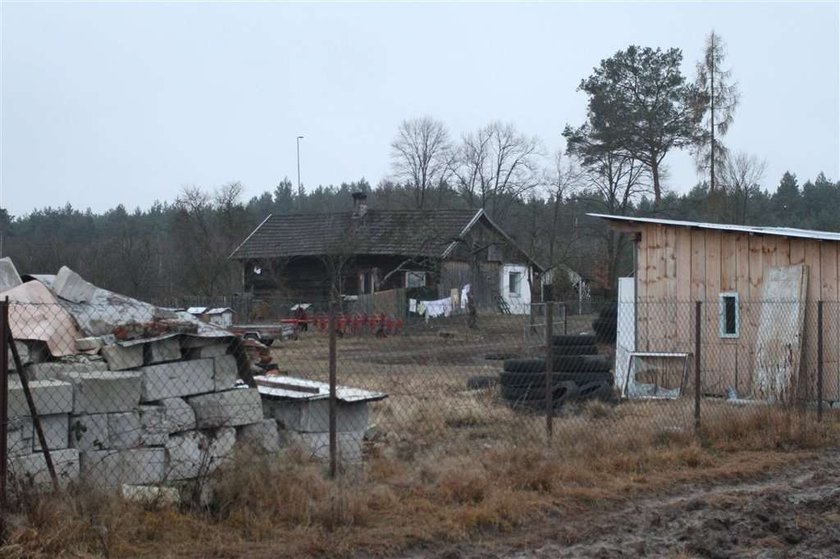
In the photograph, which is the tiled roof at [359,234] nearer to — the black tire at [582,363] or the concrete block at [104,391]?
the black tire at [582,363]

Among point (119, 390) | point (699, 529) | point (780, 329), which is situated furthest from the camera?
point (780, 329)

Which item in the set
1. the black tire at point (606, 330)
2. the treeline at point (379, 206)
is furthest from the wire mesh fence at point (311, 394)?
the treeline at point (379, 206)

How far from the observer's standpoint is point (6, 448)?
6270mm

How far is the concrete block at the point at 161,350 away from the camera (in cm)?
789

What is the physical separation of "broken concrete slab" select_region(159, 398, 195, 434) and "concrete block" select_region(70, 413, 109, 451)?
0.50 m

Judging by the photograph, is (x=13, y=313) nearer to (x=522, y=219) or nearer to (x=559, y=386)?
(x=559, y=386)

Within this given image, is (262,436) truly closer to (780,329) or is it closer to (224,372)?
(224,372)

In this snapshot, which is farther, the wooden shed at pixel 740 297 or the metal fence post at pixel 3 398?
the wooden shed at pixel 740 297

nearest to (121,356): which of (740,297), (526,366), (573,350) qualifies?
(526,366)

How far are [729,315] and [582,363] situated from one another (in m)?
3.12

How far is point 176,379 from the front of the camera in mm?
7984

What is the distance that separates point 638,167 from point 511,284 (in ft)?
27.7

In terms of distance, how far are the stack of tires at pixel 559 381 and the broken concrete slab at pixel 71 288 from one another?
6.81 metres

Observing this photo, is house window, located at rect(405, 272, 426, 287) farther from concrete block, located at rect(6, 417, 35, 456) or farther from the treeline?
concrete block, located at rect(6, 417, 35, 456)
